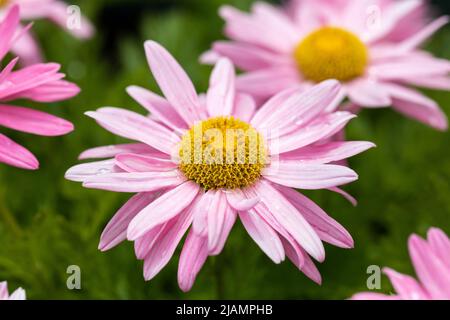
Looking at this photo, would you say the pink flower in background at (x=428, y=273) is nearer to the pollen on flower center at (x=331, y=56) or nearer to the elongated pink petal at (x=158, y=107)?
the elongated pink petal at (x=158, y=107)

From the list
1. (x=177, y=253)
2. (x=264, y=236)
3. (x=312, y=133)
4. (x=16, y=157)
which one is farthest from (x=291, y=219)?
(x=177, y=253)

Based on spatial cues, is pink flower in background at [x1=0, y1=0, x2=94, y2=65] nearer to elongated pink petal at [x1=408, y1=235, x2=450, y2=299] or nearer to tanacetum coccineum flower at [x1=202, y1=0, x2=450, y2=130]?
tanacetum coccineum flower at [x1=202, y1=0, x2=450, y2=130]

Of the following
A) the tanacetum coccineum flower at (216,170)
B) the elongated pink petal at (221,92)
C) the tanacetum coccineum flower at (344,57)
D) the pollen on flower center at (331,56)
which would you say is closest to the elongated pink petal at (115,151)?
the tanacetum coccineum flower at (216,170)

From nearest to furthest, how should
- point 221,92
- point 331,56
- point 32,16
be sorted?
point 221,92 → point 331,56 → point 32,16

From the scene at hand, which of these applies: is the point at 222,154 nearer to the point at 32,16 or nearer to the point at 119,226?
the point at 119,226
